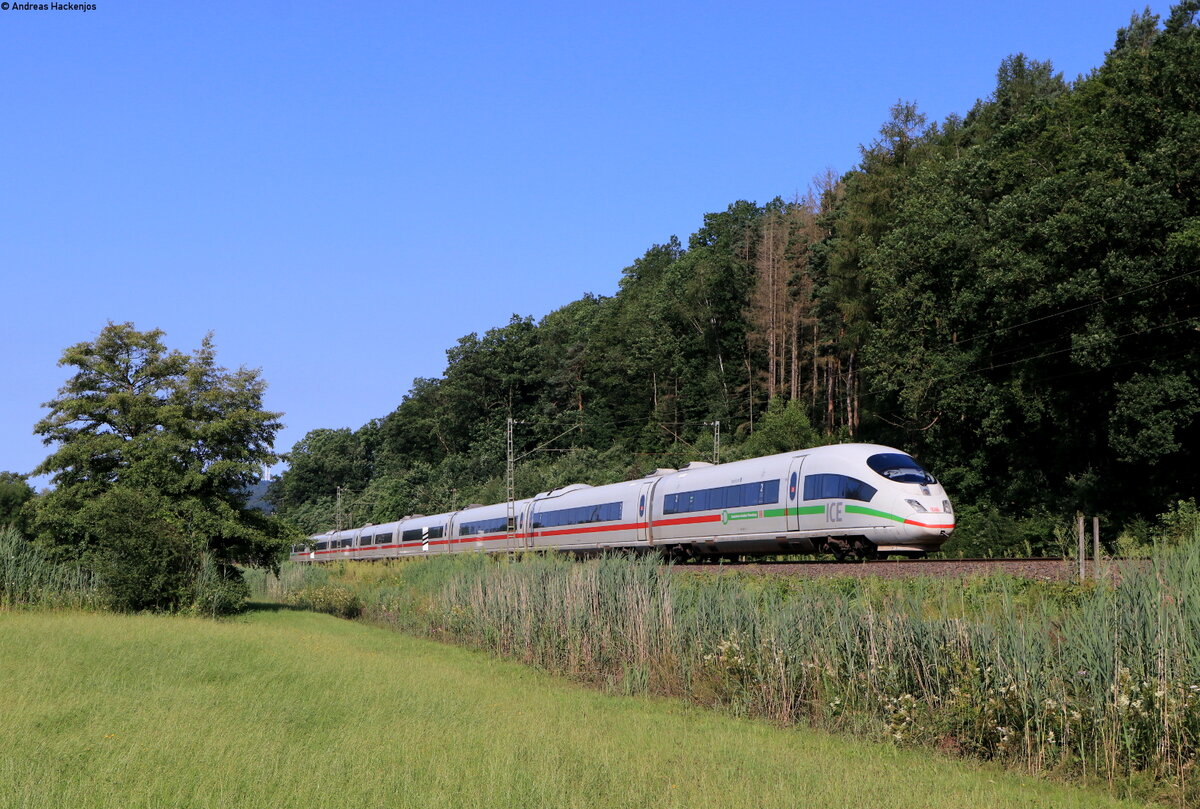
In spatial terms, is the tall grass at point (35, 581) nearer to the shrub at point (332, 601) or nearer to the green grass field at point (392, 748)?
the shrub at point (332, 601)

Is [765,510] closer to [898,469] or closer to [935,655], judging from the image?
[898,469]

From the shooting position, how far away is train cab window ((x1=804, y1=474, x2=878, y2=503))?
22.8 m

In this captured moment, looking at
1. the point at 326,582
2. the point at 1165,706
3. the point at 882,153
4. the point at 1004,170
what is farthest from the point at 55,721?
the point at 882,153

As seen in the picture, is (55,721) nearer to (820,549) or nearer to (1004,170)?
(820,549)

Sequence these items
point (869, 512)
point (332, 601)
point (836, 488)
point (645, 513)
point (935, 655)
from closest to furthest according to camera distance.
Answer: point (935, 655), point (869, 512), point (836, 488), point (645, 513), point (332, 601)

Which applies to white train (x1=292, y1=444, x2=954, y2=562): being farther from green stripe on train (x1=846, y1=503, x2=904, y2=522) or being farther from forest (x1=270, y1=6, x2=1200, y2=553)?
forest (x1=270, y1=6, x2=1200, y2=553)

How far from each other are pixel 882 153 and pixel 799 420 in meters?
14.4

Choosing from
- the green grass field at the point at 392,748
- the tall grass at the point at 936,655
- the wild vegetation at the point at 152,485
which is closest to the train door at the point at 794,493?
the tall grass at the point at 936,655

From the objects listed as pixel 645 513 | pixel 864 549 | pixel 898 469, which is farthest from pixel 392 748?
pixel 645 513

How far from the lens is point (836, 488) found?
23.5 m

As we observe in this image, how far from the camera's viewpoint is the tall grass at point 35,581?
26047 mm

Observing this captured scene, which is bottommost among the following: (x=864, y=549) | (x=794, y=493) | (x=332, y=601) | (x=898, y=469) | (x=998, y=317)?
(x=332, y=601)

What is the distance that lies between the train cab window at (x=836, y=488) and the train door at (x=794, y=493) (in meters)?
0.22

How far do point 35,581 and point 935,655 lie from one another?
22927mm
